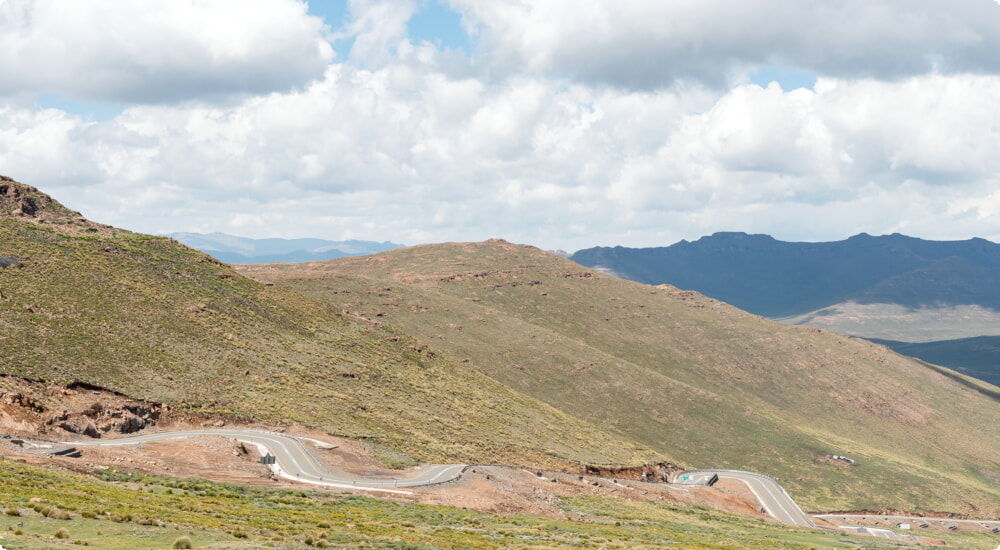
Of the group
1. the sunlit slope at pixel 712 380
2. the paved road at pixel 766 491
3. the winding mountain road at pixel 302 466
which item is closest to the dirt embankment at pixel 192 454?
the winding mountain road at pixel 302 466

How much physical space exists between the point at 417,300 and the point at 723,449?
72099 millimetres

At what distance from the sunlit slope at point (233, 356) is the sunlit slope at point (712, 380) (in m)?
22.7

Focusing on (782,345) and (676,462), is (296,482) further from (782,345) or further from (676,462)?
(782,345)

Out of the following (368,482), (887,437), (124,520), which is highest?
(124,520)

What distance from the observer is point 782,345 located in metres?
182

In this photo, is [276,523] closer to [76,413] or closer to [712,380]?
[76,413]

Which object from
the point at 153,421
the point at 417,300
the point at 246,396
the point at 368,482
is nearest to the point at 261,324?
the point at 246,396

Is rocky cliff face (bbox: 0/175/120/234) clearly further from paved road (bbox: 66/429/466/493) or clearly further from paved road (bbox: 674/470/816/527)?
paved road (bbox: 674/470/816/527)

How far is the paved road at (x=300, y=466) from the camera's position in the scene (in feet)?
177

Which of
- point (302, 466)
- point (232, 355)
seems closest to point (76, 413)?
point (302, 466)

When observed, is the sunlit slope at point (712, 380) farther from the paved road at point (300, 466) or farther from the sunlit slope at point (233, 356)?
the paved road at point (300, 466)

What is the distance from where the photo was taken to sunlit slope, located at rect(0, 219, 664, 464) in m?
68.2

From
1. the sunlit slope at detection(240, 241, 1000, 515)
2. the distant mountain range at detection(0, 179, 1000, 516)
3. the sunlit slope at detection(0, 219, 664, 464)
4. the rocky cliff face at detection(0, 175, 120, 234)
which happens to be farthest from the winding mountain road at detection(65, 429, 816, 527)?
the sunlit slope at detection(240, 241, 1000, 515)

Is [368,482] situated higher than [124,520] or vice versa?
[124,520]
